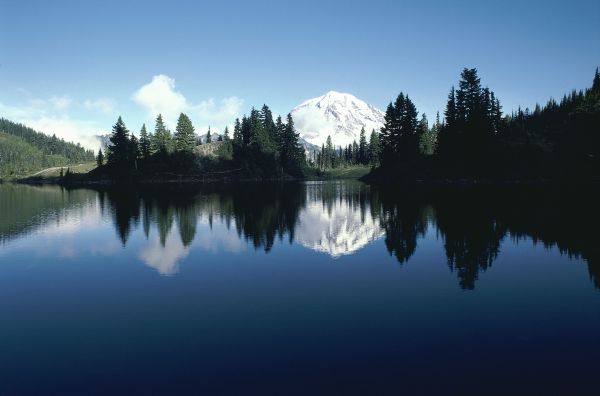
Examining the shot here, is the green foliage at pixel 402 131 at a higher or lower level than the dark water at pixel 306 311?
higher

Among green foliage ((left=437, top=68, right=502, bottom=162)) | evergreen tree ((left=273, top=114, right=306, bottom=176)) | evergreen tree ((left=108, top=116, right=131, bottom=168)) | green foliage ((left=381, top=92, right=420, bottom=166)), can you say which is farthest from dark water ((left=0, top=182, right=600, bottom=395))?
evergreen tree ((left=273, top=114, right=306, bottom=176))

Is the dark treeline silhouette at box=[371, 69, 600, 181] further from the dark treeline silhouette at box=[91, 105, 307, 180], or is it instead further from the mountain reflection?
the dark treeline silhouette at box=[91, 105, 307, 180]

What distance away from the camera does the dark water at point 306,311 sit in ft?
44.3

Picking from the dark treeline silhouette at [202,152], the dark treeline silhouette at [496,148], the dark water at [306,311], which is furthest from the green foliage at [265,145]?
the dark water at [306,311]

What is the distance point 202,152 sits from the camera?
176375 mm

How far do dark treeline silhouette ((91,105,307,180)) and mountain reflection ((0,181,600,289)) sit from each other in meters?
98.4

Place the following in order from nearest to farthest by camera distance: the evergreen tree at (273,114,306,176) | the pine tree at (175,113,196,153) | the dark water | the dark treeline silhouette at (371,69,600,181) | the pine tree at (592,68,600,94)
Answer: the dark water → the dark treeline silhouette at (371,69,600,181) → the pine tree at (592,68,600,94) → the pine tree at (175,113,196,153) → the evergreen tree at (273,114,306,176)

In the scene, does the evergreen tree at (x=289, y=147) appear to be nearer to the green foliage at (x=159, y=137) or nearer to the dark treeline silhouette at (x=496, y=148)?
the green foliage at (x=159, y=137)

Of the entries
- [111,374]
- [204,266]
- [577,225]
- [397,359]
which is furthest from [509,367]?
[577,225]

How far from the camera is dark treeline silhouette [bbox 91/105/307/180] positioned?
16262 centimetres

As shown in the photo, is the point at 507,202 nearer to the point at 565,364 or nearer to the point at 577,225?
the point at 577,225

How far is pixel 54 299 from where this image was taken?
22.8 metres

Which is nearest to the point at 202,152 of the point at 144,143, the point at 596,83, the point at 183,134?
the point at 183,134

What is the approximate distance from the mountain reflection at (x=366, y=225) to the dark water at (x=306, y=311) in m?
0.37
